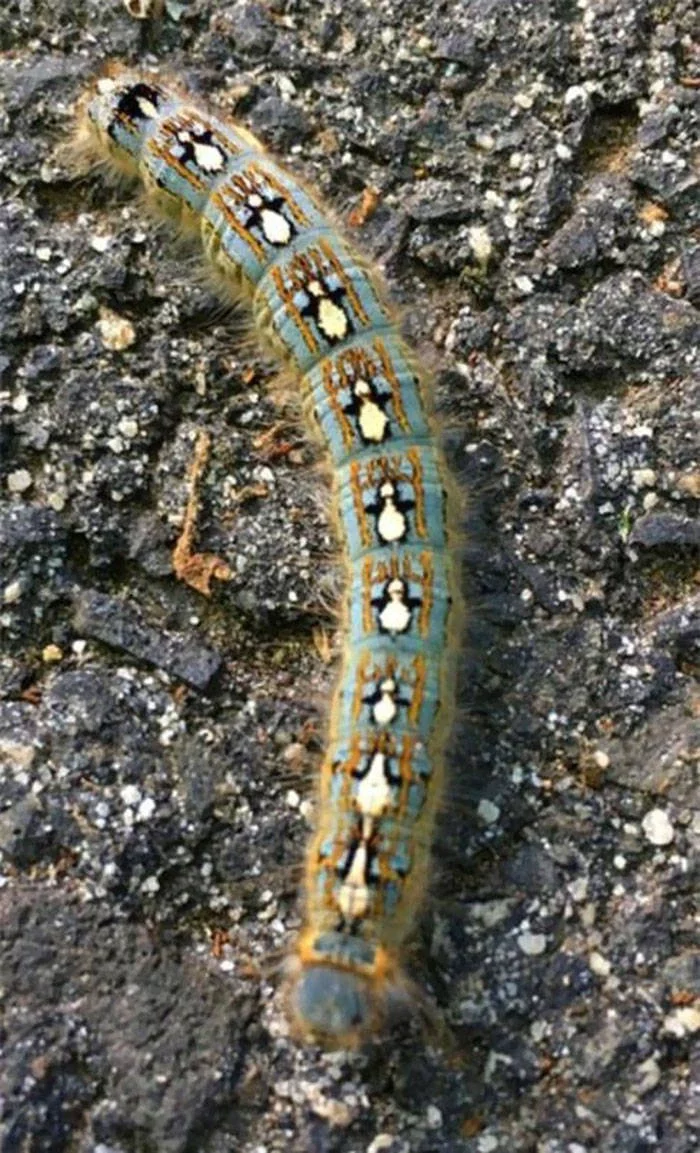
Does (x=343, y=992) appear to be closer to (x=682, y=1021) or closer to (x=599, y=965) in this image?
(x=599, y=965)

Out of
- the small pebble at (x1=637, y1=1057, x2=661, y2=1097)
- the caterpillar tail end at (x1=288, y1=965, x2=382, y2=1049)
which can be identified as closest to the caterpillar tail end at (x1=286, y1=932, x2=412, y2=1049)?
the caterpillar tail end at (x1=288, y1=965, x2=382, y2=1049)

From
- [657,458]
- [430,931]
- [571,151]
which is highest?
[571,151]

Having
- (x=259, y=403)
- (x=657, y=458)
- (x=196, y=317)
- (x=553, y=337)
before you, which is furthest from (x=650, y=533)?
(x=196, y=317)

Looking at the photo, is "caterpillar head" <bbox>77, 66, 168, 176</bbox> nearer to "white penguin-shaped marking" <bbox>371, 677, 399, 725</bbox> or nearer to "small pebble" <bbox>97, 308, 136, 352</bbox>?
"small pebble" <bbox>97, 308, 136, 352</bbox>

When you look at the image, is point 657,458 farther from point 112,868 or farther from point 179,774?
point 112,868

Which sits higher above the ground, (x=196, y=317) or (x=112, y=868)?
(x=196, y=317)

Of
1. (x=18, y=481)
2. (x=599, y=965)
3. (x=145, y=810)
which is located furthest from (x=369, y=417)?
(x=599, y=965)
